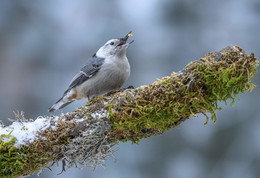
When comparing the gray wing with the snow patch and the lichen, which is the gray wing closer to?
the snow patch

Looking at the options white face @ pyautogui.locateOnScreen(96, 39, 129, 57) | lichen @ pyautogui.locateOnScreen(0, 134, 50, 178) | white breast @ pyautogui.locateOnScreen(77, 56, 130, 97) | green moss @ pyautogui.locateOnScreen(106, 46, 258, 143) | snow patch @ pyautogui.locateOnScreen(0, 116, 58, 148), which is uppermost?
white face @ pyautogui.locateOnScreen(96, 39, 129, 57)

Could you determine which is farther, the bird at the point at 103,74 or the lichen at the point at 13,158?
the bird at the point at 103,74

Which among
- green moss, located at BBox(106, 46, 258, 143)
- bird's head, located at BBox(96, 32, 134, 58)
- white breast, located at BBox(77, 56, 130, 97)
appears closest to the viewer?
green moss, located at BBox(106, 46, 258, 143)

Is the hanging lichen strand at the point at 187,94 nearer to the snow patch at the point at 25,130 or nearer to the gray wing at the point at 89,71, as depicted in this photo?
the snow patch at the point at 25,130

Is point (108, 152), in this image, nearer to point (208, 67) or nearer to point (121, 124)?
point (121, 124)

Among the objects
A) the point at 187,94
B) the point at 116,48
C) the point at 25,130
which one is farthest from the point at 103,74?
the point at 187,94

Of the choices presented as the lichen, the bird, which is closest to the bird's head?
the bird

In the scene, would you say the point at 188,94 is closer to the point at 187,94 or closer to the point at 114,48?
the point at 187,94

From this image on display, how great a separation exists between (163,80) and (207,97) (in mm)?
323

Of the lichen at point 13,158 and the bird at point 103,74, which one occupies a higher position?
the bird at point 103,74

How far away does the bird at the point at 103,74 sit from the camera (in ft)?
10.8

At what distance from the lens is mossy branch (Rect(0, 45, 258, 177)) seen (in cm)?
206

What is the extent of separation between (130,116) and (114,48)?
59.5 inches

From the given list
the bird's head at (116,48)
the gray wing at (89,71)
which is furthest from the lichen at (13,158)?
the bird's head at (116,48)
